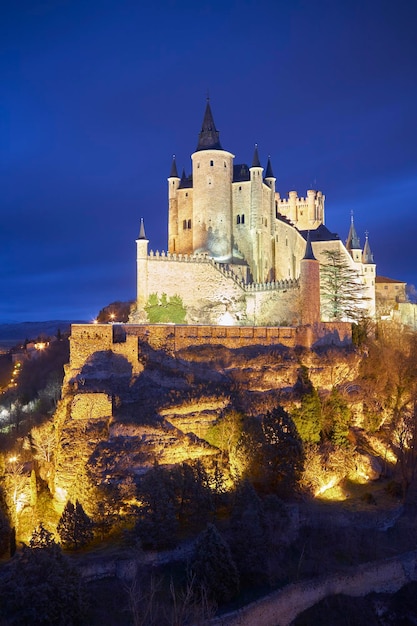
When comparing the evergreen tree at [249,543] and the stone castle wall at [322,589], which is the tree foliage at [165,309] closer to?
the evergreen tree at [249,543]

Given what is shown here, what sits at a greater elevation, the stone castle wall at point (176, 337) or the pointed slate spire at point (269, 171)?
the pointed slate spire at point (269, 171)

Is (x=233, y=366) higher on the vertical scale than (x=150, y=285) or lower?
lower

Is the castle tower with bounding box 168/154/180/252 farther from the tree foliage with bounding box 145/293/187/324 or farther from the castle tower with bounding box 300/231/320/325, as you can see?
the castle tower with bounding box 300/231/320/325

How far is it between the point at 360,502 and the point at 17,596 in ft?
63.7

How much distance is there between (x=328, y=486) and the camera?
118ft

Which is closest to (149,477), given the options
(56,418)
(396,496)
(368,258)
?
(56,418)

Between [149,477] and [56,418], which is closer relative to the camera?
[149,477]

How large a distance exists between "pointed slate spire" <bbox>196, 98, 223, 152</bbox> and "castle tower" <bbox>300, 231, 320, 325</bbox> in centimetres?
1561

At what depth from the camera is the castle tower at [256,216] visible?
56950 millimetres

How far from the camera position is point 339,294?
2158 inches

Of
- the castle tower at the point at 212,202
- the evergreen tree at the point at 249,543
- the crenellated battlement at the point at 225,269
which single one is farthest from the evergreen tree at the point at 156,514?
the castle tower at the point at 212,202

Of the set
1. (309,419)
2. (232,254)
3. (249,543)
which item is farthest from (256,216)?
(249,543)

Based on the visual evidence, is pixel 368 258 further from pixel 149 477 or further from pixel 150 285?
pixel 149 477

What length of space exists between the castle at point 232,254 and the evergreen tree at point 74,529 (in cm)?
2240
